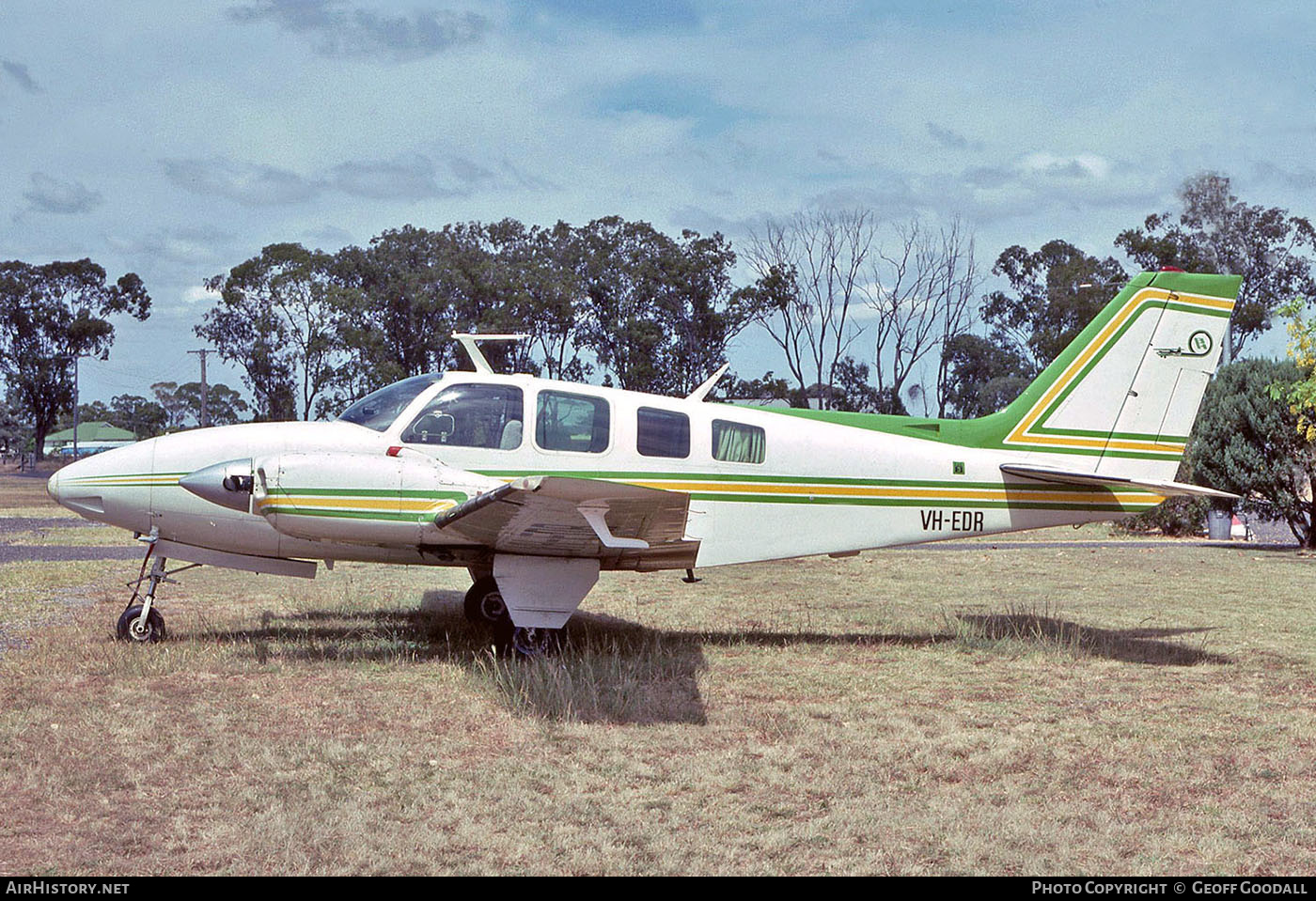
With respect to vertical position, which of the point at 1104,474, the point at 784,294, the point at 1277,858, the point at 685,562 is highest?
the point at 784,294

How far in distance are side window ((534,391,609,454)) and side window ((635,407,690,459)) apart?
318mm

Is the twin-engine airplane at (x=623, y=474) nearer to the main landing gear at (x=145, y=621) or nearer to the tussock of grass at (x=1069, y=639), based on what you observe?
the main landing gear at (x=145, y=621)

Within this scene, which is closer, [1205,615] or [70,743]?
[70,743]

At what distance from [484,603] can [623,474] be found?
1.94 meters

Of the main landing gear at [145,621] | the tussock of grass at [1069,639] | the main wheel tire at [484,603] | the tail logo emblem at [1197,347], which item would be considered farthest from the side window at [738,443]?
the main landing gear at [145,621]

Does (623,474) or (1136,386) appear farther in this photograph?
(1136,386)

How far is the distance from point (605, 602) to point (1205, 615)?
272 inches

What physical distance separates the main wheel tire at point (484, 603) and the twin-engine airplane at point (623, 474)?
0.8 inches

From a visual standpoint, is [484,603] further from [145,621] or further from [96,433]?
[96,433]

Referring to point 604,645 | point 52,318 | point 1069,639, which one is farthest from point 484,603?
point 52,318

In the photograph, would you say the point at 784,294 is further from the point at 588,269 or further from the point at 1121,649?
the point at 1121,649

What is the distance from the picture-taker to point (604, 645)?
9391mm

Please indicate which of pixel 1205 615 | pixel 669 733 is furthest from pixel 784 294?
pixel 669 733

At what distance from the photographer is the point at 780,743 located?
6.41m
